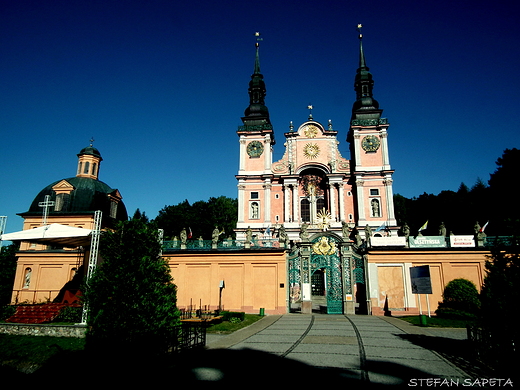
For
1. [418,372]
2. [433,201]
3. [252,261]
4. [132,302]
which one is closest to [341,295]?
[252,261]

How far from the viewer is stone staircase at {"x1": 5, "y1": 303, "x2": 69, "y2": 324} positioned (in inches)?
701

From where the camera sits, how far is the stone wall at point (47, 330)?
1505 centimetres

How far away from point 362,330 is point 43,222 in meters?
37.3

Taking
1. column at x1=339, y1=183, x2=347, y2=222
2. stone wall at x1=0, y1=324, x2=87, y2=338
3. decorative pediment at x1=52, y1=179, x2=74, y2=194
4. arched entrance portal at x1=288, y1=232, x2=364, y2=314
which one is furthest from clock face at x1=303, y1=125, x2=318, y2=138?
stone wall at x1=0, y1=324, x2=87, y2=338

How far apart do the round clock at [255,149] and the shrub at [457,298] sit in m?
31.4

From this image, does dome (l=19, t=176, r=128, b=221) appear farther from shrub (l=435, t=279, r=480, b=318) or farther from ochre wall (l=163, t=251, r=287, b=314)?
shrub (l=435, t=279, r=480, b=318)

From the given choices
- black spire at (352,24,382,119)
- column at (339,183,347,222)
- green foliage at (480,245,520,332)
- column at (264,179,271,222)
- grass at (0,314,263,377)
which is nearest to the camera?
green foliage at (480,245,520,332)

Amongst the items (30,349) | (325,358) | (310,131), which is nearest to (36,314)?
(30,349)

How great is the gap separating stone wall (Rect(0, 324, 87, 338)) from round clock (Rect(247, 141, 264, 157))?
122 ft

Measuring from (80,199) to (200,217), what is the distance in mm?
31583

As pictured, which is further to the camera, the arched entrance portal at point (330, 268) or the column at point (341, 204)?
the column at point (341, 204)

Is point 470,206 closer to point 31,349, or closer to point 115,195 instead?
point 115,195

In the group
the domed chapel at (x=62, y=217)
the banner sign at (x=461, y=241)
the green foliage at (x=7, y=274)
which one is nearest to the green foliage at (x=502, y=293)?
the banner sign at (x=461, y=241)

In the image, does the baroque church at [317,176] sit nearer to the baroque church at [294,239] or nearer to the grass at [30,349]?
the baroque church at [294,239]
